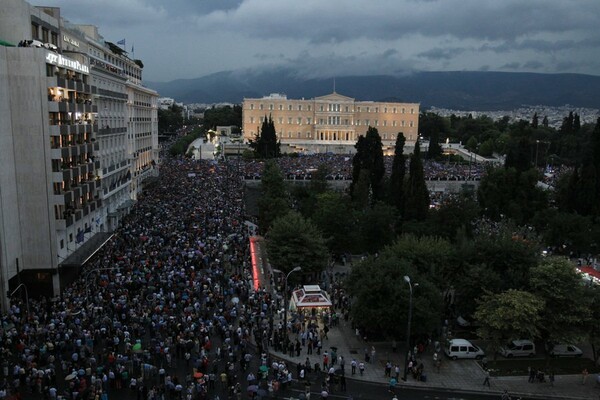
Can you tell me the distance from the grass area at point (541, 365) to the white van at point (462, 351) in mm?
491

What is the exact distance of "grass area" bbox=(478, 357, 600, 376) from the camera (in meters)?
25.2

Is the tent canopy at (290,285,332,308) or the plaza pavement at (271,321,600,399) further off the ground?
the tent canopy at (290,285,332,308)

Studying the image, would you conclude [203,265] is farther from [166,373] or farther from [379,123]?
[379,123]

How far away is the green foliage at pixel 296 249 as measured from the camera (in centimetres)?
3550

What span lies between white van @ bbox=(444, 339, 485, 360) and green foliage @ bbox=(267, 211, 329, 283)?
11.7 m

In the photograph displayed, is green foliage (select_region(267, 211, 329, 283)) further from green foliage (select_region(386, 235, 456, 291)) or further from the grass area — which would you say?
the grass area

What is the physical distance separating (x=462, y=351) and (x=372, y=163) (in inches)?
1295

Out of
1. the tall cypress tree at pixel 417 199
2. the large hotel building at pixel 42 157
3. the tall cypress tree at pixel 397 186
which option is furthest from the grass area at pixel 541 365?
the large hotel building at pixel 42 157

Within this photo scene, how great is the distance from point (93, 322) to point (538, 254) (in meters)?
24.3

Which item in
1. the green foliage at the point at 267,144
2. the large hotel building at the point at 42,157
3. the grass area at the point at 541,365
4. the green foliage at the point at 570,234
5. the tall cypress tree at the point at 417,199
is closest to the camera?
the grass area at the point at 541,365

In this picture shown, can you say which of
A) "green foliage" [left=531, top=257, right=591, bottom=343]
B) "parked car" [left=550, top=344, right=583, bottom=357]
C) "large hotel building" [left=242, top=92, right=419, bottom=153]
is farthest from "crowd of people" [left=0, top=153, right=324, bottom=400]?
"large hotel building" [left=242, top=92, right=419, bottom=153]

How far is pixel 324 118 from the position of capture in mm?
150250

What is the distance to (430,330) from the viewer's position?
2623cm

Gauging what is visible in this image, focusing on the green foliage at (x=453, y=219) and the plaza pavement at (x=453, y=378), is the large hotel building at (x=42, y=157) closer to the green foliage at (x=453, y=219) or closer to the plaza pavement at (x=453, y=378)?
the plaza pavement at (x=453, y=378)
